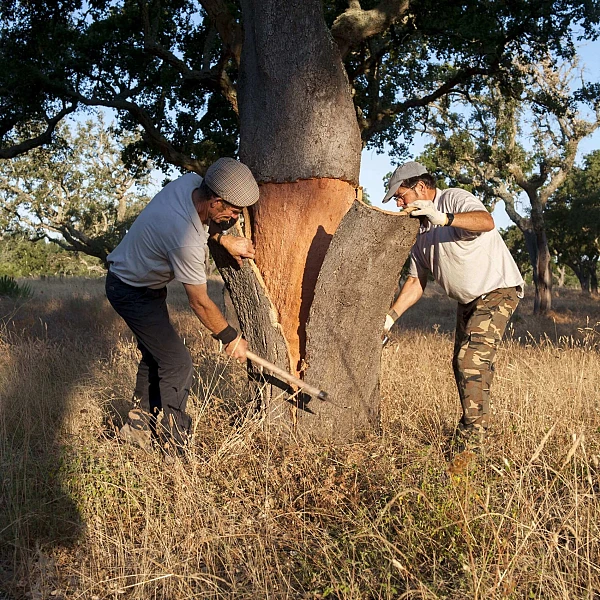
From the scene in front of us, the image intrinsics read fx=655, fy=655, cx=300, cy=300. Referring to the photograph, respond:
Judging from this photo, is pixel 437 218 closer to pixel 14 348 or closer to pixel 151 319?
pixel 151 319

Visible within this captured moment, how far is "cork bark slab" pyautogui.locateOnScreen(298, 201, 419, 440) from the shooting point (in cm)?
423

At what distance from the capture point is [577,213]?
30.2 meters

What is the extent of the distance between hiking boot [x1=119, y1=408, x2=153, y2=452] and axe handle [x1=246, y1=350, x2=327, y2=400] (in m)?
0.87

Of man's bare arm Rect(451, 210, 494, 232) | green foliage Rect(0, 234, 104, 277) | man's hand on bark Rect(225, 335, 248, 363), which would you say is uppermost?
man's bare arm Rect(451, 210, 494, 232)

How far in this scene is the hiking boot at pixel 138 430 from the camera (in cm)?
435


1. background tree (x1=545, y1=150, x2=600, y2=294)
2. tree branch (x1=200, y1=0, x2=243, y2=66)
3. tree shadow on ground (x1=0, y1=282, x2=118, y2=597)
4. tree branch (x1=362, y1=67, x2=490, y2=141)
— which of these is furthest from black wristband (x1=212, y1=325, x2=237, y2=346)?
background tree (x1=545, y1=150, x2=600, y2=294)

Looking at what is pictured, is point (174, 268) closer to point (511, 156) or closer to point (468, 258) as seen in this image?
point (468, 258)

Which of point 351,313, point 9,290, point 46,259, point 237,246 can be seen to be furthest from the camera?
point 46,259

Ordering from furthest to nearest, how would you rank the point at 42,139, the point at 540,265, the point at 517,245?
the point at 517,245, the point at 540,265, the point at 42,139

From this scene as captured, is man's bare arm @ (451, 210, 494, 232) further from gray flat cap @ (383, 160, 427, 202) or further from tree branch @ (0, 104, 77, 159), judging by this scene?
tree branch @ (0, 104, 77, 159)

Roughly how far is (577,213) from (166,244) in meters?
29.5

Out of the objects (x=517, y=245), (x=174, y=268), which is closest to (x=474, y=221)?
(x=174, y=268)

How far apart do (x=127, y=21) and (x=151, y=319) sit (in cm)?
815

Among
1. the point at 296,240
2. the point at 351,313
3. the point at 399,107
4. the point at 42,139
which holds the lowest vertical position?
the point at 351,313
